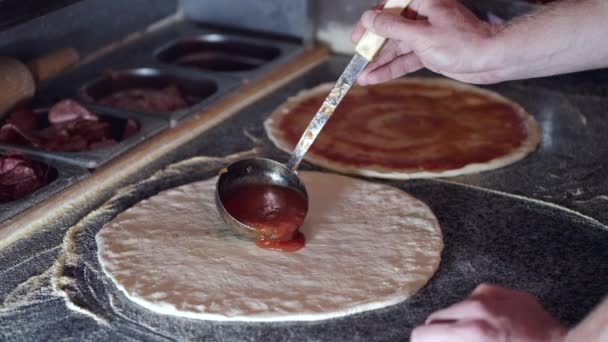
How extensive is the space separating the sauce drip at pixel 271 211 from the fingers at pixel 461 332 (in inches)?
17.5

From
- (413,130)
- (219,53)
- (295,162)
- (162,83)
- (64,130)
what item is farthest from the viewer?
(219,53)

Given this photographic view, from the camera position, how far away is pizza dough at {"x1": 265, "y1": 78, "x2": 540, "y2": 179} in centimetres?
204

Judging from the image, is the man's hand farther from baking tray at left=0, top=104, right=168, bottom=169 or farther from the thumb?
baking tray at left=0, top=104, right=168, bottom=169

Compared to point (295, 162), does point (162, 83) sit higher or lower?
lower

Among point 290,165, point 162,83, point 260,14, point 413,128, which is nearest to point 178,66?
point 162,83

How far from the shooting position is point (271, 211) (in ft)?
5.60

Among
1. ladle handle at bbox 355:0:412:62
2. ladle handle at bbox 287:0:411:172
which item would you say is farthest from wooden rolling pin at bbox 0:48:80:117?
ladle handle at bbox 355:0:412:62

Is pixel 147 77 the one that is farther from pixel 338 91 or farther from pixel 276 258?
pixel 276 258

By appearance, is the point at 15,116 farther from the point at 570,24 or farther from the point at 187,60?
the point at 570,24

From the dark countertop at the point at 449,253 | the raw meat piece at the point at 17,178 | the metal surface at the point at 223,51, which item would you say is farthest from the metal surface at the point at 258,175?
the metal surface at the point at 223,51

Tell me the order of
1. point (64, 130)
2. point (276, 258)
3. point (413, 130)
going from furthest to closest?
point (413, 130)
point (64, 130)
point (276, 258)

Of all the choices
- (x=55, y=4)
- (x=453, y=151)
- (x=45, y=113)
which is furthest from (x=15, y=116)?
(x=453, y=151)

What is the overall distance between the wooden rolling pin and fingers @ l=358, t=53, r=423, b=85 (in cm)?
98

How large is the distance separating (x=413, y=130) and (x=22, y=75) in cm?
114
